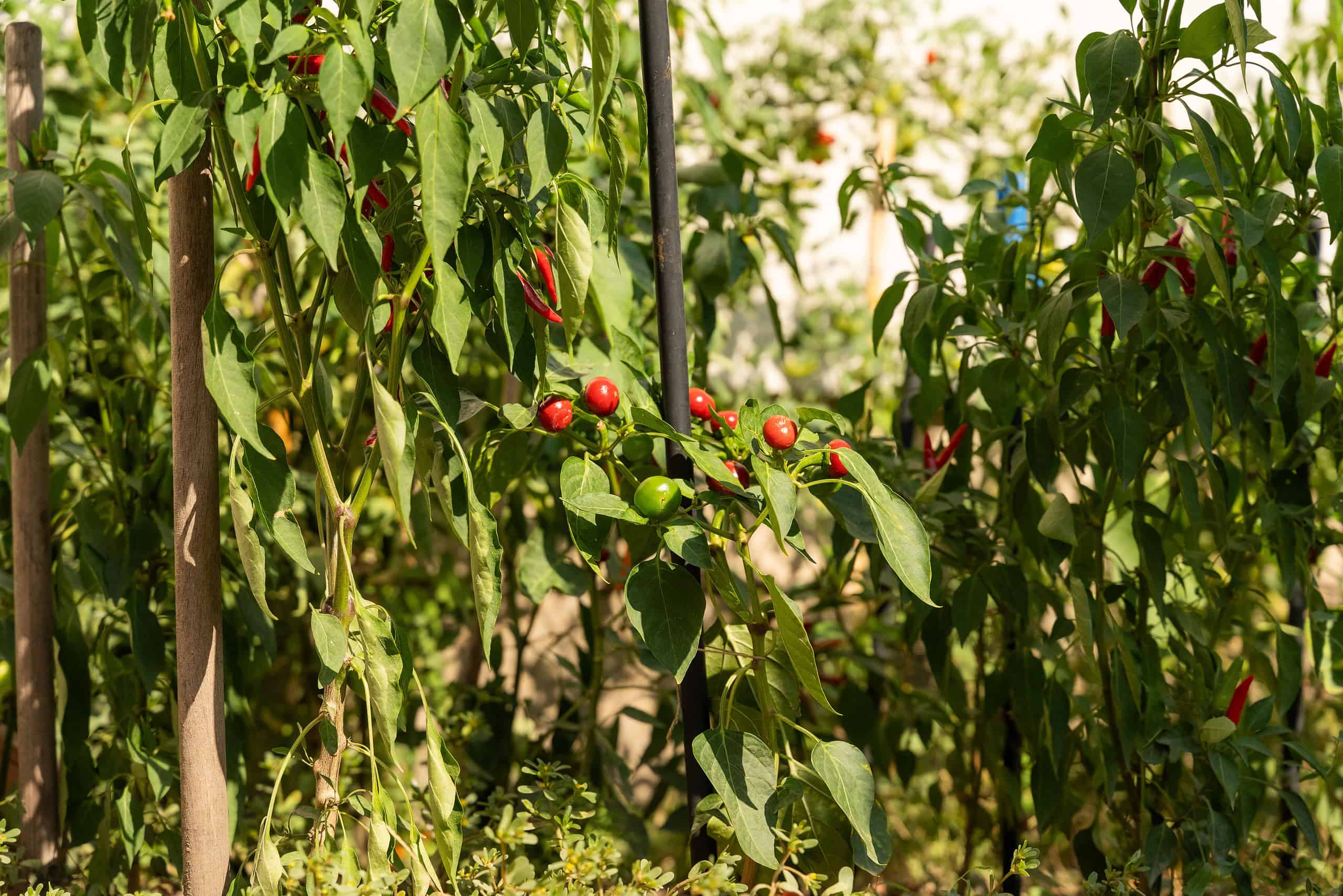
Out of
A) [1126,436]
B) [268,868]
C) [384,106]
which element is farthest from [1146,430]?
[268,868]

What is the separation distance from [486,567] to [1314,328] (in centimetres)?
93

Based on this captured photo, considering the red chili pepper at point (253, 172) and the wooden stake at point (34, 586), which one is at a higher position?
the red chili pepper at point (253, 172)

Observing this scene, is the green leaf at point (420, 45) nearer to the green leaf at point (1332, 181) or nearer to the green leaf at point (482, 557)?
the green leaf at point (482, 557)

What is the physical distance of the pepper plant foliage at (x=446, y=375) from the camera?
0.65m

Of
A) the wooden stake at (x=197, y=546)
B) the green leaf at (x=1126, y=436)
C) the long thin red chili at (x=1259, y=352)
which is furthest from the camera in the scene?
the long thin red chili at (x=1259, y=352)

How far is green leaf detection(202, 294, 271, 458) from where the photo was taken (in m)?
0.68

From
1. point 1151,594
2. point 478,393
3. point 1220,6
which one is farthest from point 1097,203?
point 478,393

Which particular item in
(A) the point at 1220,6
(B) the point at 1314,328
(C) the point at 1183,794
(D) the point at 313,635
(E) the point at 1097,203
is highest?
(A) the point at 1220,6

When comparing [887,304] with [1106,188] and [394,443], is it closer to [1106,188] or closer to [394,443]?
[1106,188]

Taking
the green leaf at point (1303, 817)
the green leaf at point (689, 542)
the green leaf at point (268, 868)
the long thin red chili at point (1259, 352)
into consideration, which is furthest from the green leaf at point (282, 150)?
the green leaf at point (1303, 817)

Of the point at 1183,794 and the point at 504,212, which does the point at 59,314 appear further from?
the point at 1183,794

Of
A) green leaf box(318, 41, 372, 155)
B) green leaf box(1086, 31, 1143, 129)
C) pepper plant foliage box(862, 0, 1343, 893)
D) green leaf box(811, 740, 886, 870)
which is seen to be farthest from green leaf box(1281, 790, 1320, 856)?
green leaf box(318, 41, 372, 155)

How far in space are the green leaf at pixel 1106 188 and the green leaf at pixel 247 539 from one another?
64 cm

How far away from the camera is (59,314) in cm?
149
